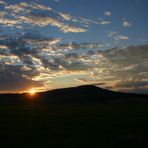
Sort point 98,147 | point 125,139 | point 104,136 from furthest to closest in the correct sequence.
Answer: point 104,136, point 125,139, point 98,147

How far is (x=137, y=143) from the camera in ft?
86.7

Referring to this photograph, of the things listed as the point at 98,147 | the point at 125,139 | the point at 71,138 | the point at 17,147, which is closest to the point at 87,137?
the point at 71,138

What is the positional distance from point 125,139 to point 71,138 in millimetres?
5134

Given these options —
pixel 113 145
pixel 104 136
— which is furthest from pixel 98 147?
pixel 104 136

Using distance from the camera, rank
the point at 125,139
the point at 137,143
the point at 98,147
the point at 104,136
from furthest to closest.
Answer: the point at 104,136 → the point at 125,139 → the point at 137,143 → the point at 98,147

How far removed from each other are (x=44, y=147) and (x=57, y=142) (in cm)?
294

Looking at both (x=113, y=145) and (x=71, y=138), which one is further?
(x=71, y=138)

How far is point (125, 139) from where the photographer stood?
94.6 feet

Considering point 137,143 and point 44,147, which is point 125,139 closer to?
point 137,143

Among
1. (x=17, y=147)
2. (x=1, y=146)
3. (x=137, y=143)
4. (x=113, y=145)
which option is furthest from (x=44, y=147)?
(x=137, y=143)

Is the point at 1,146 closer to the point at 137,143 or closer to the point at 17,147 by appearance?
the point at 17,147

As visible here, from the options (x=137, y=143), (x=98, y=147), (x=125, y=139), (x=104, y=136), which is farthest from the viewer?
(x=104, y=136)

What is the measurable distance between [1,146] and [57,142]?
493 centimetres

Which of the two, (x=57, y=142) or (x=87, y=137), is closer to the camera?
(x=57, y=142)
